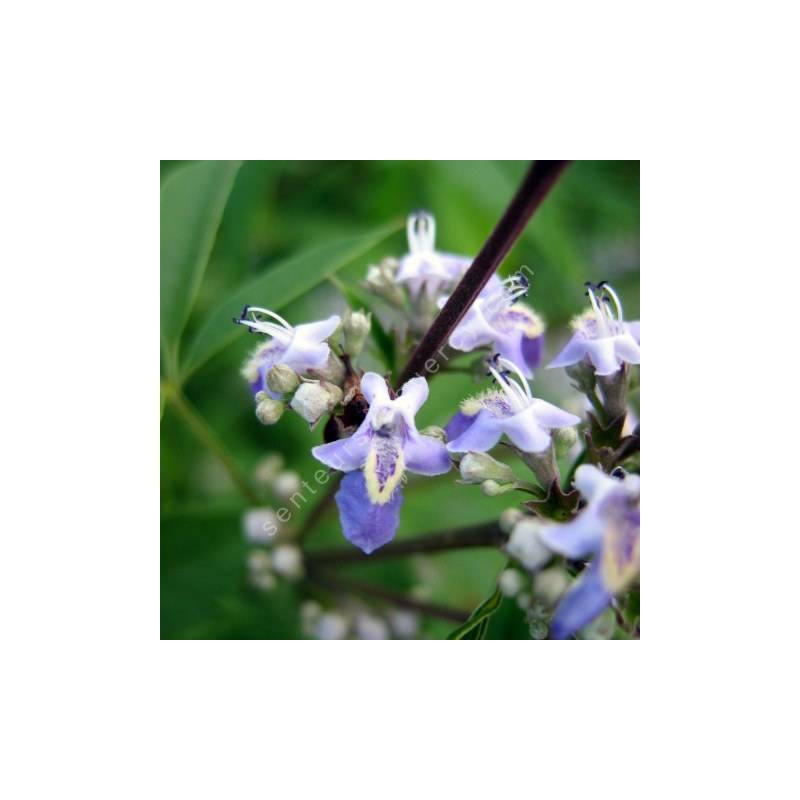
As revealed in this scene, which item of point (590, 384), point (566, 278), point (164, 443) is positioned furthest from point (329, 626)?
point (566, 278)

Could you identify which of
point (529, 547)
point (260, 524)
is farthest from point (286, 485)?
point (529, 547)

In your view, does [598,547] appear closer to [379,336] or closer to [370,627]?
[379,336]

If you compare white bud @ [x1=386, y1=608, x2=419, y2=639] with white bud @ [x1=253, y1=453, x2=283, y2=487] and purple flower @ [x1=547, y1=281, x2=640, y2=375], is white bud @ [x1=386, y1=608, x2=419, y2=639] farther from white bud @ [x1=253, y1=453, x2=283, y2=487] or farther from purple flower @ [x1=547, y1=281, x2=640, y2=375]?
purple flower @ [x1=547, y1=281, x2=640, y2=375]

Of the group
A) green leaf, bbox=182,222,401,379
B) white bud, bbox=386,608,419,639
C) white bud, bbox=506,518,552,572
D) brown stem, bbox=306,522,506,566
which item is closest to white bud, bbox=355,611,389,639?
white bud, bbox=386,608,419,639

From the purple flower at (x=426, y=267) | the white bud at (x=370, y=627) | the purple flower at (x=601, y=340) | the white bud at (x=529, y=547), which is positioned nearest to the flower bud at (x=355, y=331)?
the purple flower at (x=426, y=267)

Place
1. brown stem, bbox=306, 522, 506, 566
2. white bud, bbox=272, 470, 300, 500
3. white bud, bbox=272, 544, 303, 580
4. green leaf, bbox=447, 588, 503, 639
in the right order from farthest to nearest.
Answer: white bud, bbox=272, 470, 300, 500, white bud, bbox=272, 544, 303, 580, brown stem, bbox=306, 522, 506, 566, green leaf, bbox=447, 588, 503, 639

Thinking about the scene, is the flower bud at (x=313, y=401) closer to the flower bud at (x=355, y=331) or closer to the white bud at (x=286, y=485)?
the flower bud at (x=355, y=331)

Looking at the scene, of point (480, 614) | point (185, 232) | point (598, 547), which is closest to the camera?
point (598, 547)
